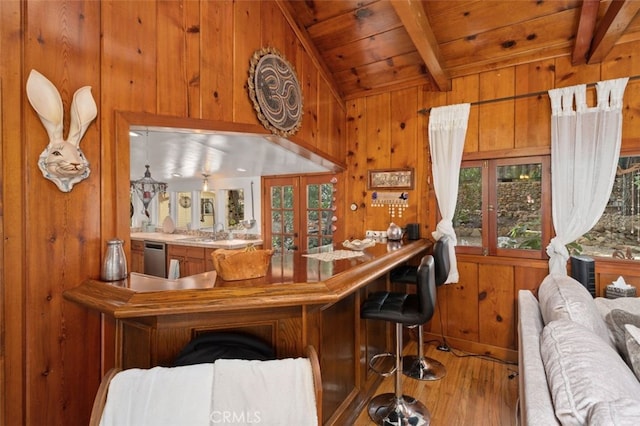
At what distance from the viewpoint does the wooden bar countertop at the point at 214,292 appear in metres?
1.18

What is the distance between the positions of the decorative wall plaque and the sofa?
6.22 ft

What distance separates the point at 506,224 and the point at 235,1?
9.09 feet

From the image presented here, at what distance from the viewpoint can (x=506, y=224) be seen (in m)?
2.81

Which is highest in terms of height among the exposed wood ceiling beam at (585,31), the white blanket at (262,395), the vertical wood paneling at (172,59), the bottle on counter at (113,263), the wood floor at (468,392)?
the exposed wood ceiling beam at (585,31)

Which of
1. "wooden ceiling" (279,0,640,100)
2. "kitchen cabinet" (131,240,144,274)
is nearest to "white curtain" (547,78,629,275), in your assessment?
"wooden ceiling" (279,0,640,100)

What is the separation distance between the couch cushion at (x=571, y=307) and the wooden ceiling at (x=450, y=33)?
1666 mm

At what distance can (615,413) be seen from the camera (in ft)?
2.48

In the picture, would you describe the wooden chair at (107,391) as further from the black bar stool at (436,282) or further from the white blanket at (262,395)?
the black bar stool at (436,282)

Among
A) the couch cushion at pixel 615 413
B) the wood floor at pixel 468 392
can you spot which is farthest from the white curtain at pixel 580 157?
the couch cushion at pixel 615 413

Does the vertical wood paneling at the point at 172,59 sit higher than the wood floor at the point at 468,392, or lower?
higher

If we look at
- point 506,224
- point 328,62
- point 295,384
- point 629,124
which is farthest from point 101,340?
point 629,124

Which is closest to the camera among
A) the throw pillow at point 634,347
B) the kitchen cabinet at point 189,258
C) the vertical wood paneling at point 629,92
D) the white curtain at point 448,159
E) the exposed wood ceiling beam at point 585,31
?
the throw pillow at point 634,347

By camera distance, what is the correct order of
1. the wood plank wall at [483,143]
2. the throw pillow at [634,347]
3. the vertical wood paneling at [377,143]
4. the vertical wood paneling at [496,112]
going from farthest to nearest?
the vertical wood paneling at [377,143] < the vertical wood paneling at [496,112] < the wood plank wall at [483,143] < the throw pillow at [634,347]

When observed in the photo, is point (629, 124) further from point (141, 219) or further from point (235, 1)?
point (141, 219)
